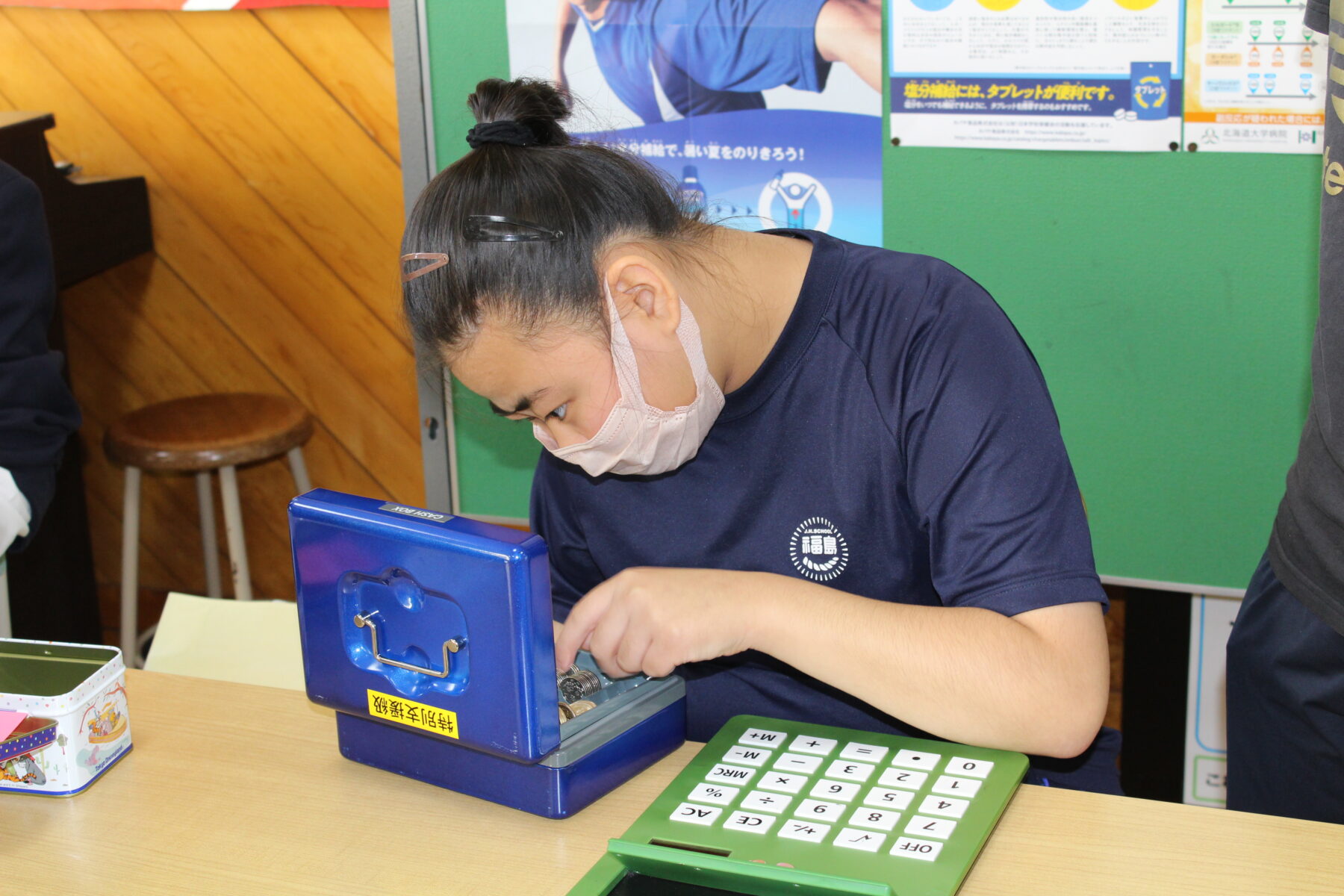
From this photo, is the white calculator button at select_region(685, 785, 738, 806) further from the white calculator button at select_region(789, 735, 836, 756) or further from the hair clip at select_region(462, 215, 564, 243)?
the hair clip at select_region(462, 215, 564, 243)

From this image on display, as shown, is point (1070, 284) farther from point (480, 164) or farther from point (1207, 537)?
point (480, 164)

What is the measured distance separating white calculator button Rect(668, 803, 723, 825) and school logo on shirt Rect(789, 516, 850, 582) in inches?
12.7

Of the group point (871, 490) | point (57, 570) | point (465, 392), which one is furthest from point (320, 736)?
point (57, 570)

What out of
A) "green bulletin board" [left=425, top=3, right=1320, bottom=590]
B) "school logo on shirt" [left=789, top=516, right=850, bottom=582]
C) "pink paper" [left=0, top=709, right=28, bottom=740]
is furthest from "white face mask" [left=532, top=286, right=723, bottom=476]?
"green bulletin board" [left=425, top=3, right=1320, bottom=590]

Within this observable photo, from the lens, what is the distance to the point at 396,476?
279cm

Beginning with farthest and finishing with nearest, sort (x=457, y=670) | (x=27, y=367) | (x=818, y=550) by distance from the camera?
(x=27, y=367), (x=818, y=550), (x=457, y=670)

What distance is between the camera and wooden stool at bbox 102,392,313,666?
2357mm

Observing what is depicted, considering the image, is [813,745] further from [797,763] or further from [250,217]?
[250,217]

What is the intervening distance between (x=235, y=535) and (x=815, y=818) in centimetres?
181

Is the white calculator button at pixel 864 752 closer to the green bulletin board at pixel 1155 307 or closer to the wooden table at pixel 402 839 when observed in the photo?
the wooden table at pixel 402 839

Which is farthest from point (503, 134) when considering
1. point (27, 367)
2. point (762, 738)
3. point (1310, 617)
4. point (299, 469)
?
point (299, 469)

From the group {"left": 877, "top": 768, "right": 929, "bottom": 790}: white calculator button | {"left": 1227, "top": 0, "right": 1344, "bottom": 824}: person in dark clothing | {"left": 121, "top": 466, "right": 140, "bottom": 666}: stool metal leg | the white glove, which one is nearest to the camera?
{"left": 877, "top": 768, "right": 929, "bottom": 790}: white calculator button

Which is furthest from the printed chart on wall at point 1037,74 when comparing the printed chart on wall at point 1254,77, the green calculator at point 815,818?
the green calculator at point 815,818

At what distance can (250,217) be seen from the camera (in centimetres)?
270
